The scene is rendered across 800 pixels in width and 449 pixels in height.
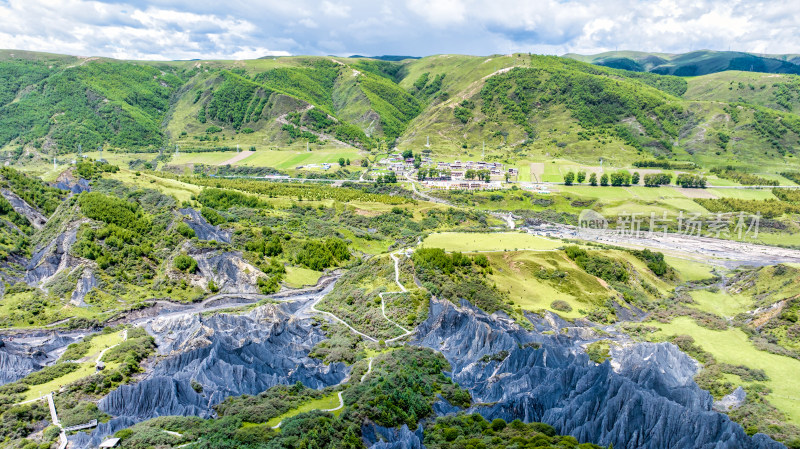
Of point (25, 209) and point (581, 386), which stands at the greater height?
point (25, 209)

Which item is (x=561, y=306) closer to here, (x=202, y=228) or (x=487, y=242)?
(x=487, y=242)

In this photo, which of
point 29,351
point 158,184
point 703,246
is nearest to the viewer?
point 29,351

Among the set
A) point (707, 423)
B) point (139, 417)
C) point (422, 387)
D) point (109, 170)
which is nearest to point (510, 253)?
point (422, 387)

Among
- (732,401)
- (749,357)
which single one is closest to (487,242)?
(749,357)

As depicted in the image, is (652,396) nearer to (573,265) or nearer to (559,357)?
(559,357)

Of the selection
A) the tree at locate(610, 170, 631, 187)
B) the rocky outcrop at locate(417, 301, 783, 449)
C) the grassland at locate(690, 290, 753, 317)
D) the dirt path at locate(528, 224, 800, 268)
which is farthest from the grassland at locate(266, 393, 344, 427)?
the tree at locate(610, 170, 631, 187)

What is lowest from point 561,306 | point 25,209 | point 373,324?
point 561,306
